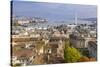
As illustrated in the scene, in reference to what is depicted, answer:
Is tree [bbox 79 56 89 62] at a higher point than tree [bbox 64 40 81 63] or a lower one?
lower

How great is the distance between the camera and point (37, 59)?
2.49 meters

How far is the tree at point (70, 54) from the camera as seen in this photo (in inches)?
102

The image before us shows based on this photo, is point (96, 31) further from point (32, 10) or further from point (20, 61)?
point (20, 61)

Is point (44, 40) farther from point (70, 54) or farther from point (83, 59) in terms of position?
point (83, 59)

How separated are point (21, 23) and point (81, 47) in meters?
0.85

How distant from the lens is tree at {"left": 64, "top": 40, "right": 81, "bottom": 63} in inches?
102

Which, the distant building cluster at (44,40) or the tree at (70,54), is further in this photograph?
the tree at (70,54)

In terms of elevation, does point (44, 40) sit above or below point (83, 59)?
above

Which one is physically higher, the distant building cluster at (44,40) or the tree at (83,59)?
the distant building cluster at (44,40)

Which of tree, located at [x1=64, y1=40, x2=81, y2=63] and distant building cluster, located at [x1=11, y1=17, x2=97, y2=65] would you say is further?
tree, located at [x1=64, y1=40, x2=81, y2=63]

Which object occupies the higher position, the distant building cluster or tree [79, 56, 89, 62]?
the distant building cluster

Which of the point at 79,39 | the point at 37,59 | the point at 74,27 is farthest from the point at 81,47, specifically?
the point at 37,59

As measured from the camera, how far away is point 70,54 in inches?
103

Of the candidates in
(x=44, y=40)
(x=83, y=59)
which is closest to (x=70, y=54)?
(x=83, y=59)
